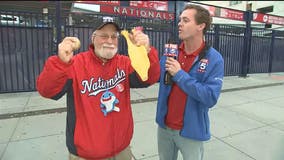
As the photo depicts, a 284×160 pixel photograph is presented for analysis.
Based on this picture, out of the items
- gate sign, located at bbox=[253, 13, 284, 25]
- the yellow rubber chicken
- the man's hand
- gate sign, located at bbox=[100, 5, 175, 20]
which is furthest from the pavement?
gate sign, located at bbox=[253, 13, 284, 25]

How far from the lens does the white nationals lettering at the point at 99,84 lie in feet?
5.59

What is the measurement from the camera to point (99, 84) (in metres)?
1.73

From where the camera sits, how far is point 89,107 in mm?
1706

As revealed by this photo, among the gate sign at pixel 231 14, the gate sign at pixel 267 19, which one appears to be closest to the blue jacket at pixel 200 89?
the gate sign at pixel 231 14

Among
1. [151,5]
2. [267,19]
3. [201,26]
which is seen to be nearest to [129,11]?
[151,5]

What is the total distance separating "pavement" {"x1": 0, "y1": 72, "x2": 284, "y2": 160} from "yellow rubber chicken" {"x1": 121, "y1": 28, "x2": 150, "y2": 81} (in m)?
1.98

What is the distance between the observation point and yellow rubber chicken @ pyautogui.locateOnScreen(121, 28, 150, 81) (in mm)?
1666

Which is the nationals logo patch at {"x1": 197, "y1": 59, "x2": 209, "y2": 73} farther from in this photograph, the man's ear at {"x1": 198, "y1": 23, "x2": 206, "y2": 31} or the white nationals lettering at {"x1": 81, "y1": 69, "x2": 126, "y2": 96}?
the white nationals lettering at {"x1": 81, "y1": 69, "x2": 126, "y2": 96}

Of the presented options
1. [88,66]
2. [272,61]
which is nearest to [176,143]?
[88,66]

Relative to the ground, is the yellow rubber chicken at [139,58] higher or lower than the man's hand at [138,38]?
lower

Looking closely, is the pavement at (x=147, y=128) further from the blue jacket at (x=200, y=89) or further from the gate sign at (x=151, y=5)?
the gate sign at (x=151, y=5)

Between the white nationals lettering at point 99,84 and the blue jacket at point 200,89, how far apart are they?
17.5 inches

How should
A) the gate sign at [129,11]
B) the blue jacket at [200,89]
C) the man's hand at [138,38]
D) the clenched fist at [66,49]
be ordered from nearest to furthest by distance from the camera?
the clenched fist at [66,49], the man's hand at [138,38], the blue jacket at [200,89], the gate sign at [129,11]

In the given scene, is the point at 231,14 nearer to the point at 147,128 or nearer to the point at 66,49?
the point at 147,128
